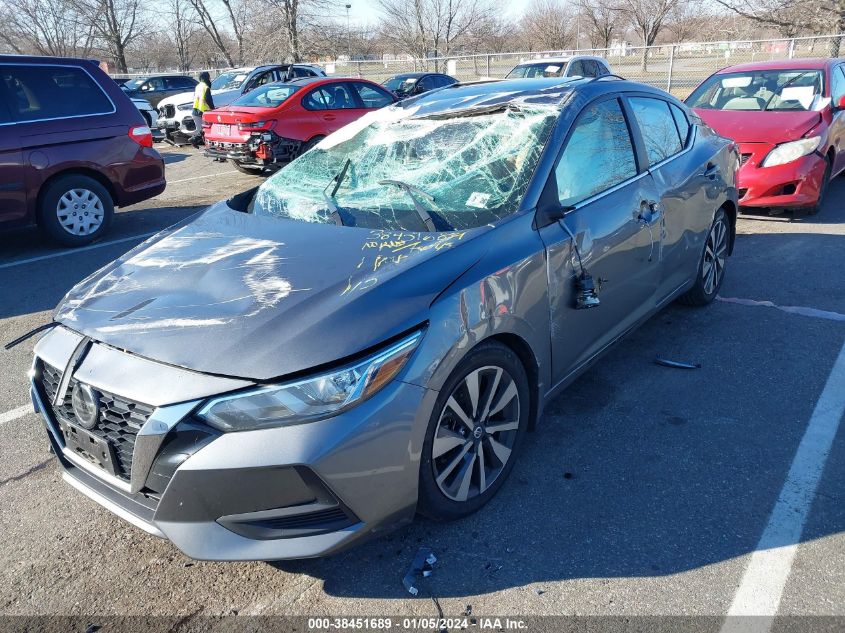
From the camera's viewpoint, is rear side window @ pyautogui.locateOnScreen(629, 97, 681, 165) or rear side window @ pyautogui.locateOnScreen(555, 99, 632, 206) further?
rear side window @ pyautogui.locateOnScreen(629, 97, 681, 165)

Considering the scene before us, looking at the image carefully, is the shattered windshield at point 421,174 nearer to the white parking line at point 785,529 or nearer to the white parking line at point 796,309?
the white parking line at point 785,529

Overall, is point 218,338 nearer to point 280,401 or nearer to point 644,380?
point 280,401

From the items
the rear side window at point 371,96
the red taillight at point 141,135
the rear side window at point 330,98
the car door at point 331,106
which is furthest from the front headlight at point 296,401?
the rear side window at point 371,96

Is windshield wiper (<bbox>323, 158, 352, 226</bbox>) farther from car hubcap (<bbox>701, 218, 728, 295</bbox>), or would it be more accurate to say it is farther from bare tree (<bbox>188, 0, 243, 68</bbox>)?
bare tree (<bbox>188, 0, 243, 68</bbox>)

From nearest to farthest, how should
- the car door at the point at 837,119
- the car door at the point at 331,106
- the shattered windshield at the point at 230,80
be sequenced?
1. the car door at the point at 837,119
2. the car door at the point at 331,106
3. the shattered windshield at the point at 230,80

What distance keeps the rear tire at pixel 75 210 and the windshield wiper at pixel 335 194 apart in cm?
466

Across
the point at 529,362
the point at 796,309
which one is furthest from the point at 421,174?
the point at 796,309

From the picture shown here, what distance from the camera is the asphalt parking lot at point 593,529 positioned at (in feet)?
7.91

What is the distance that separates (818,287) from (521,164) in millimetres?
3452

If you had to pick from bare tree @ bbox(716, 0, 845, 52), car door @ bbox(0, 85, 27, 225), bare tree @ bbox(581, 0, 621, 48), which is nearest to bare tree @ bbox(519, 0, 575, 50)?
bare tree @ bbox(581, 0, 621, 48)

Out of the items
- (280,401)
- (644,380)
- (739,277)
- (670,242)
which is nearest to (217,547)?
(280,401)

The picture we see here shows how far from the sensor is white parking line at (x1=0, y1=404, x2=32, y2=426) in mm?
3742

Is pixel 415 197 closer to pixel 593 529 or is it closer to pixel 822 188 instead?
pixel 593 529

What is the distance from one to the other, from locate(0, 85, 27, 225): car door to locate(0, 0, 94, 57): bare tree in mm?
35154
